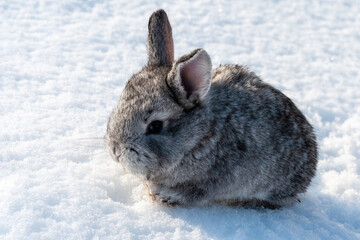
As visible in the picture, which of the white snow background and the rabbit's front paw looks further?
the rabbit's front paw

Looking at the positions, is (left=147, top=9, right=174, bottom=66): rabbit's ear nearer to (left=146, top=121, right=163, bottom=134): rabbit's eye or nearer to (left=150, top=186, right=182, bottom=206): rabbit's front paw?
(left=146, top=121, right=163, bottom=134): rabbit's eye

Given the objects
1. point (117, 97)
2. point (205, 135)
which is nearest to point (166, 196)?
point (205, 135)

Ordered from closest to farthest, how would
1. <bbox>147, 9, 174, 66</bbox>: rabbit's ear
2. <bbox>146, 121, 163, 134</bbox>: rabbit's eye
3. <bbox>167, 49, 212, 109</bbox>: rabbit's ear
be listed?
<bbox>167, 49, 212, 109</bbox>: rabbit's ear < <bbox>146, 121, 163, 134</bbox>: rabbit's eye < <bbox>147, 9, 174, 66</bbox>: rabbit's ear

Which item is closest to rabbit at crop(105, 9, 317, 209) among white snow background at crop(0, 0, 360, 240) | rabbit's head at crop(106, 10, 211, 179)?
rabbit's head at crop(106, 10, 211, 179)

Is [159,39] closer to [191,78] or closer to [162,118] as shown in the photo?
[191,78]

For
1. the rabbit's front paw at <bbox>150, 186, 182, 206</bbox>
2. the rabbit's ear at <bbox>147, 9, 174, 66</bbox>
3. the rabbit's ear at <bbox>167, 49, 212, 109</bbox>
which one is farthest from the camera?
the rabbit's ear at <bbox>147, 9, 174, 66</bbox>

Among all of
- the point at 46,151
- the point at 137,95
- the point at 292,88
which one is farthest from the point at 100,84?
the point at 292,88

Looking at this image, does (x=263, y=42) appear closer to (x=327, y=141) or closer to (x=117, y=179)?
(x=327, y=141)

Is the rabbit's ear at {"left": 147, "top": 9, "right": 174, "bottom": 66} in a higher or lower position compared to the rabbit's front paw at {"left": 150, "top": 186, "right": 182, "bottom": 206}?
higher
